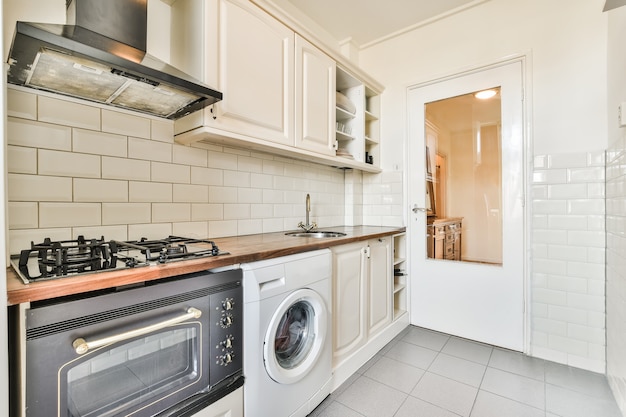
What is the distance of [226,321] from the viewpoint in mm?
1109

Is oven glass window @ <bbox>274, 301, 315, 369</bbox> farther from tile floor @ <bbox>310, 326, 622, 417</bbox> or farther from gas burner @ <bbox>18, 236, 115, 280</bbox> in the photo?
gas burner @ <bbox>18, 236, 115, 280</bbox>

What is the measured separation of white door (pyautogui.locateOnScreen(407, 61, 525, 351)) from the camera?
226 centimetres

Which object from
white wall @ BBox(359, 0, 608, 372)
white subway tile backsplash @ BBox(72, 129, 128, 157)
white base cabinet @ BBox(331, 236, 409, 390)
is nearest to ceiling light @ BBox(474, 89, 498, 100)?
white wall @ BBox(359, 0, 608, 372)

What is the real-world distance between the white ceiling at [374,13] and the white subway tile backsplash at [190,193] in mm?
1766

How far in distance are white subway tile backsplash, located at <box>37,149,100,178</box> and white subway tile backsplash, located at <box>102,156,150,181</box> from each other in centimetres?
3

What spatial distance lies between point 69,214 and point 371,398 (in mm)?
1787

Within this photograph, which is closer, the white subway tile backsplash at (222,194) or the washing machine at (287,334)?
the washing machine at (287,334)

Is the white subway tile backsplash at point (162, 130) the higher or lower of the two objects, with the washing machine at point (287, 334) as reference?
higher

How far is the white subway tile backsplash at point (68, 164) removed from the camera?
1196 mm

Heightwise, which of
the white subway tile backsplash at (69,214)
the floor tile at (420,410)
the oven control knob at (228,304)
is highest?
the white subway tile backsplash at (69,214)

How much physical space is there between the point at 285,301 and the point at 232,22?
1.41 meters

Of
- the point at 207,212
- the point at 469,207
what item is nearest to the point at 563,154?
the point at 469,207

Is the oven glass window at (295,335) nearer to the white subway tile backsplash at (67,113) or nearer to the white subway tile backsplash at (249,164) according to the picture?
the white subway tile backsplash at (249,164)

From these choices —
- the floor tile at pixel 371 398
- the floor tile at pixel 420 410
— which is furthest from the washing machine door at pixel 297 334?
the floor tile at pixel 420 410
